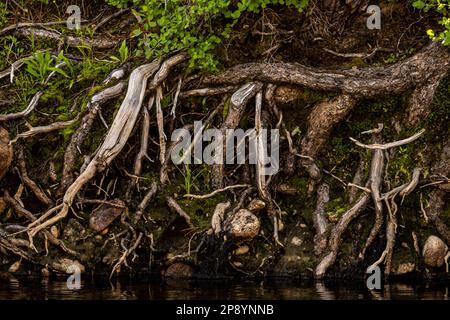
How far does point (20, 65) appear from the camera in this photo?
10.4 metres

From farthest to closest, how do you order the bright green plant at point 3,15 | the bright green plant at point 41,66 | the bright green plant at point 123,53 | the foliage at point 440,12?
the bright green plant at point 3,15, the bright green plant at point 41,66, the bright green plant at point 123,53, the foliage at point 440,12

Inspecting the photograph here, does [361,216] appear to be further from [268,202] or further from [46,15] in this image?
[46,15]

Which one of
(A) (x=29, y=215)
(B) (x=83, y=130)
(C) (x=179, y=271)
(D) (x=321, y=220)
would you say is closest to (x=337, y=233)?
(D) (x=321, y=220)

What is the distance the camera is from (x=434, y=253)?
870 cm

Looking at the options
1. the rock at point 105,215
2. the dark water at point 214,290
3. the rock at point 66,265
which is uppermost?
the rock at point 105,215

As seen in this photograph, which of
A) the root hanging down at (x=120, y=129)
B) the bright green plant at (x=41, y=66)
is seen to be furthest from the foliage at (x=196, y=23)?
the bright green plant at (x=41, y=66)

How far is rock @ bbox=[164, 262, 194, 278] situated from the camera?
877cm

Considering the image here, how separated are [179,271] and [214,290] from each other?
3.41ft

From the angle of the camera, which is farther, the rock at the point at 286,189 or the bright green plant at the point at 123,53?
the bright green plant at the point at 123,53

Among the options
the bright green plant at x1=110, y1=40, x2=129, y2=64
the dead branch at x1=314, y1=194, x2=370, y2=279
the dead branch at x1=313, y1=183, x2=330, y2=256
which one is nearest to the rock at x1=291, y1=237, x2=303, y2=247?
the dead branch at x1=313, y1=183, x2=330, y2=256

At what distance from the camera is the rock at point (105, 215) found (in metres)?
9.05

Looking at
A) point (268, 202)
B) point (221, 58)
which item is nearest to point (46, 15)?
point (221, 58)
